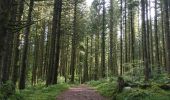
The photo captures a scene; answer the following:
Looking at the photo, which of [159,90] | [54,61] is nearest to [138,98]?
[159,90]

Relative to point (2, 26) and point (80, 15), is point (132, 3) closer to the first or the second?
point (80, 15)

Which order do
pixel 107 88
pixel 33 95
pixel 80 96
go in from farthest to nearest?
pixel 107 88 → pixel 80 96 → pixel 33 95

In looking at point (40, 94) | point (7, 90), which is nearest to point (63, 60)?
point (40, 94)

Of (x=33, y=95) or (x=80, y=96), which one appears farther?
(x=80, y=96)

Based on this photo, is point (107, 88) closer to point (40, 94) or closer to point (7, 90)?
point (40, 94)

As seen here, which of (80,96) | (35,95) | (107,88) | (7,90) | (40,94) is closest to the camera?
(7,90)

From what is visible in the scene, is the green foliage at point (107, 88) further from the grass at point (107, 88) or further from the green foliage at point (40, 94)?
the green foliage at point (40, 94)

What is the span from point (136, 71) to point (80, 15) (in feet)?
84.5

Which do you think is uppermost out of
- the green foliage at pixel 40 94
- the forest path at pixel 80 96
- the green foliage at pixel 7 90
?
the green foliage at pixel 7 90

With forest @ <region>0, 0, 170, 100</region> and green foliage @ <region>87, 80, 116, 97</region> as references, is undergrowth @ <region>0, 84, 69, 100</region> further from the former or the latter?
green foliage @ <region>87, 80, 116, 97</region>

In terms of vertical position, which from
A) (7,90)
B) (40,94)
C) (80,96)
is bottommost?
(80,96)

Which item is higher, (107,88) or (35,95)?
(35,95)

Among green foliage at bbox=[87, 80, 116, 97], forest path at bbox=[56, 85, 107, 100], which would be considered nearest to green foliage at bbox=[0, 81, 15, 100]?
forest path at bbox=[56, 85, 107, 100]

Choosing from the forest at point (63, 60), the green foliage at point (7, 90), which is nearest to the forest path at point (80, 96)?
the forest at point (63, 60)
